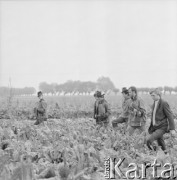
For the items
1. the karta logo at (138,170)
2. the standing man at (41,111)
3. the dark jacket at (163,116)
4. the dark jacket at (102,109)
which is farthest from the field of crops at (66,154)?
the standing man at (41,111)

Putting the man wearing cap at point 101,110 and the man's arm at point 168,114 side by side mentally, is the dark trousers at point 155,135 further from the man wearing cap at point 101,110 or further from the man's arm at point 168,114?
the man wearing cap at point 101,110

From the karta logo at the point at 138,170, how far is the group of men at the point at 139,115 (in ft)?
5.26

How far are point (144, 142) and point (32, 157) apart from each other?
9.00ft

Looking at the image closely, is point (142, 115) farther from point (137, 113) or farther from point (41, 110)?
point (41, 110)

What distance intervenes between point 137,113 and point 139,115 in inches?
2.9

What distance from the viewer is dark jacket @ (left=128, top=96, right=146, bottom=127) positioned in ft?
34.7

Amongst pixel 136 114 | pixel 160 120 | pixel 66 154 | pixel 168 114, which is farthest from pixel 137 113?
pixel 66 154

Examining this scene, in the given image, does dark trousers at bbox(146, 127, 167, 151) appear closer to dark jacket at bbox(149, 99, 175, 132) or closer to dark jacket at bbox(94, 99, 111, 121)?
dark jacket at bbox(149, 99, 175, 132)

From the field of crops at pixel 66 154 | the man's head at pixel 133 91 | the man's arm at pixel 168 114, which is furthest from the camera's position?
the man's head at pixel 133 91

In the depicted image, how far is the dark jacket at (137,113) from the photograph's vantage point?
10.6 m

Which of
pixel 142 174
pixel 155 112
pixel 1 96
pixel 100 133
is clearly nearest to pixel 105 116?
pixel 100 133

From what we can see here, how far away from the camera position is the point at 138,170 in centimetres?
648

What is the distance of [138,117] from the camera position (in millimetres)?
10742

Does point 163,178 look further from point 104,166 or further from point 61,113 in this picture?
point 61,113
